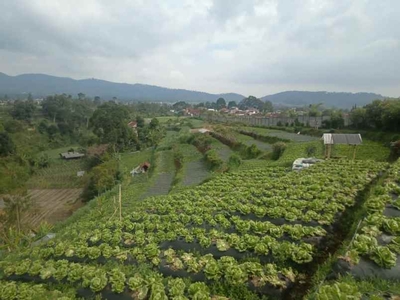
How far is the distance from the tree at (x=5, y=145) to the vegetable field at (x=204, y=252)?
38388 millimetres

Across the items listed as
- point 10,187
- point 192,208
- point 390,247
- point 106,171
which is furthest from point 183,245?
point 10,187

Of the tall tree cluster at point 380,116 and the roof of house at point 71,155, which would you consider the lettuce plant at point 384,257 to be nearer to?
the tall tree cluster at point 380,116

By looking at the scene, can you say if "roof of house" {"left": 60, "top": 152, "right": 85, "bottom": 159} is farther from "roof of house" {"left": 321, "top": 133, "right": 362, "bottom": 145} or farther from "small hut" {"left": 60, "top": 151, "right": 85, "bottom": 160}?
"roof of house" {"left": 321, "top": 133, "right": 362, "bottom": 145}

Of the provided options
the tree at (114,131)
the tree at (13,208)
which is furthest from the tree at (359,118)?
the tree at (13,208)

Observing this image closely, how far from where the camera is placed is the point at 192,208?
1030 cm

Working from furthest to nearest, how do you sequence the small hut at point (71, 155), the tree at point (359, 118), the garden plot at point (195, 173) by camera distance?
the small hut at point (71, 155) → the tree at point (359, 118) → the garden plot at point (195, 173)

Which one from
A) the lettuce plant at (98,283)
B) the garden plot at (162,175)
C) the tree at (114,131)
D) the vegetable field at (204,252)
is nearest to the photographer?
the vegetable field at (204,252)

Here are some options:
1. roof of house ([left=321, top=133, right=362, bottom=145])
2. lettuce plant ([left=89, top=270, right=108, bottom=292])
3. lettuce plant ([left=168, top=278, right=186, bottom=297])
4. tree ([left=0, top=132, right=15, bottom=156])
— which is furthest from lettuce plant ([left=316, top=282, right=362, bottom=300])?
tree ([left=0, top=132, right=15, bottom=156])

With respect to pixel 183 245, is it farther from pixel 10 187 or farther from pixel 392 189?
pixel 10 187

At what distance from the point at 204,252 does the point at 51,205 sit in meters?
26.9

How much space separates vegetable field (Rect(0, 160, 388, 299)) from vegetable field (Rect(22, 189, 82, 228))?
1556cm

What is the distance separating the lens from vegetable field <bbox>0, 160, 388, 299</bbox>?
5.51 m

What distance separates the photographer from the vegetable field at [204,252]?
551 cm

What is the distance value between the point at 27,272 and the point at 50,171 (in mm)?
39375
